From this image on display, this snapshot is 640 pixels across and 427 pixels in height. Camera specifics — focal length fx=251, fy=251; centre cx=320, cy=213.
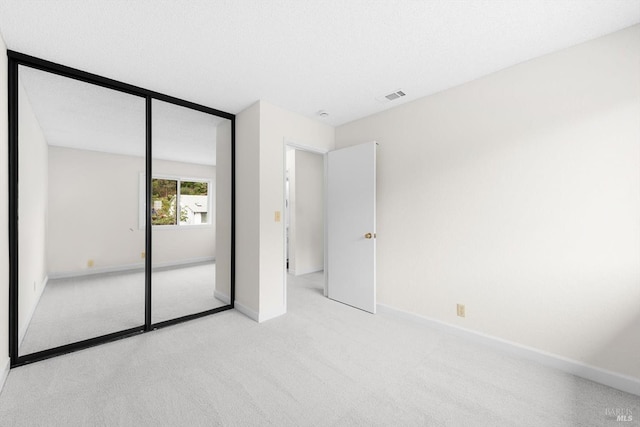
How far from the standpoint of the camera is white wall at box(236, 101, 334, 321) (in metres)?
2.96

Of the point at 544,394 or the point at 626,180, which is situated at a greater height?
the point at 626,180

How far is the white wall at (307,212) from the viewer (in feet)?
17.0

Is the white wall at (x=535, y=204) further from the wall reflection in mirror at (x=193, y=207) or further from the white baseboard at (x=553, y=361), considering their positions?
the wall reflection in mirror at (x=193, y=207)

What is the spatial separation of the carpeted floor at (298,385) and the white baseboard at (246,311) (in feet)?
1.06

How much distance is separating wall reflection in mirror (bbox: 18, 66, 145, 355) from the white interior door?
2391 millimetres

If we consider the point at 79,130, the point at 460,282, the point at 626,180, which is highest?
the point at 79,130

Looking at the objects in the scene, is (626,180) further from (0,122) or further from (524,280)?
(0,122)

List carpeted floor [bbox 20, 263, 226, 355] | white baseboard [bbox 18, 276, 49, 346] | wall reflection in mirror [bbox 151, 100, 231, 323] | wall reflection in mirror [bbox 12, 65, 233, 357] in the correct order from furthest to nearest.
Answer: wall reflection in mirror [bbox 151, 100, 231, 323]
carpeted floor [bbox 20, 263, 226, 355]
wall reflection in mirror [bbox 12, 65, 233, 357]
white baseboard [bbox 18, 276, 49, 346]

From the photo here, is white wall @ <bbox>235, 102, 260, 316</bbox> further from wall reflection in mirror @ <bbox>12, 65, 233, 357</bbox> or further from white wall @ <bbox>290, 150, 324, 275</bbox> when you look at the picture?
white wall @ <bbox>290, 150, 324, 275</bbox>

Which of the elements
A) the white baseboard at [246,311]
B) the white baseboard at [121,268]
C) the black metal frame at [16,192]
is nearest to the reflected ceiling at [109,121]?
the black metal frame at [16,192]

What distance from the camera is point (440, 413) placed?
157 centimetres

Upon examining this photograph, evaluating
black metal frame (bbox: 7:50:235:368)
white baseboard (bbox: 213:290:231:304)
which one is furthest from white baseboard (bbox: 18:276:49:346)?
white baseboard (bbox: 213:290:231:304)

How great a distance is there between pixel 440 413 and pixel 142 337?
2.72m

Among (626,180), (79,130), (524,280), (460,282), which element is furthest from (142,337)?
(626,180)
